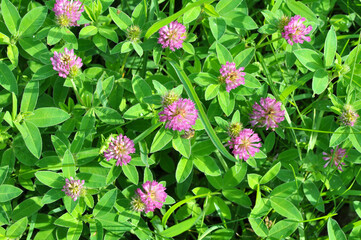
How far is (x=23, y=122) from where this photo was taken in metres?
3.14

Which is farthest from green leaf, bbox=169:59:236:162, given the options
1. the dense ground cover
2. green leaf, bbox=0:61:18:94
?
green leaf, bbox=0:61:18:94

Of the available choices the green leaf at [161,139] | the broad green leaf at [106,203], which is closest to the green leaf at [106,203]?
the broad green leaf at [106,203]

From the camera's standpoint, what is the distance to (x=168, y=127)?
118 inches

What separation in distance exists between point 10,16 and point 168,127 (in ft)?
5.00

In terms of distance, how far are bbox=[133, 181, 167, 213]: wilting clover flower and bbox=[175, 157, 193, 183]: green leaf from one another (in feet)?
0.53

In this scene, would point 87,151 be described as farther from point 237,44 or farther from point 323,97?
point 323,97

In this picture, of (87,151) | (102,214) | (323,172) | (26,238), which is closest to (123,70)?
(87,151)

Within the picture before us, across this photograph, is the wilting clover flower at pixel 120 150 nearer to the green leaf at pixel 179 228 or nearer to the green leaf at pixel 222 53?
the green leaf at pixel 179 228

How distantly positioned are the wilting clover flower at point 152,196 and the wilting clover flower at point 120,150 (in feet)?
0.80

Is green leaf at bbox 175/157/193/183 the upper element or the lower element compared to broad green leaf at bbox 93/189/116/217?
upper

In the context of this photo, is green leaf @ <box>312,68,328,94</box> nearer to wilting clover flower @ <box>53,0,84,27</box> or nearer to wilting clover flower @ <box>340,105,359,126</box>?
wilting clover flower @ <box>340,105,359,126</box>

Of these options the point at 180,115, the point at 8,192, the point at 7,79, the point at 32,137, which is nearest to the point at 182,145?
the point at 180,115

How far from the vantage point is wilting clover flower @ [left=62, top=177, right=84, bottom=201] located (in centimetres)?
301

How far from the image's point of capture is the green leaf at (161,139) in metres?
3.08
